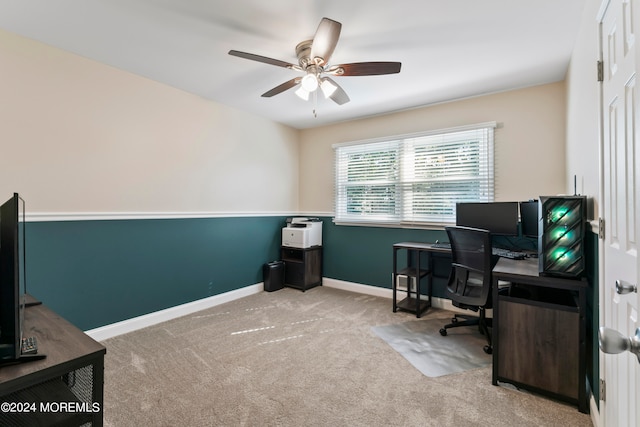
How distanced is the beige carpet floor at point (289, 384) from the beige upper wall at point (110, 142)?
1.37m

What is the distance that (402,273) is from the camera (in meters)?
3.49

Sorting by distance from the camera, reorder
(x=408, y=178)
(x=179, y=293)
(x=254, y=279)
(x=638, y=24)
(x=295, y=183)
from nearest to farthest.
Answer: (x=638, y=24) < (x=179, y=293) < (x=408, y=178) < (x=254, y=279) < (x=295, y=183)

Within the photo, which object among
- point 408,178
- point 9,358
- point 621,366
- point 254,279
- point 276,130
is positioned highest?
point 276,130

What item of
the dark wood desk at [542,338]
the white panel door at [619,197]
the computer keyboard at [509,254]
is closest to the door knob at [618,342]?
the white panel door at [619,197]

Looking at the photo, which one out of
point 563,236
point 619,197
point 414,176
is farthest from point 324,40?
point 414,176

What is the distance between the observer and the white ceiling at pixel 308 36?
1.97 metres

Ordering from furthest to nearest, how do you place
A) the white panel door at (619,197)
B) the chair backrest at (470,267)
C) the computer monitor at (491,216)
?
the computer monitor at (491,216) → the chair backrest at (470,267) → the white panel door at (619,197)

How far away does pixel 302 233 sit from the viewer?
436 cm

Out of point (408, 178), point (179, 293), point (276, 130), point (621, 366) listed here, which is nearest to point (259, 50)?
point (276, 130)

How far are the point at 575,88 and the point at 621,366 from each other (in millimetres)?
2112

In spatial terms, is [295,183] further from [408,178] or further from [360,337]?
[360,337]

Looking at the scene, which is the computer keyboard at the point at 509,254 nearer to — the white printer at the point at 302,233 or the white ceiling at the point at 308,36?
the white ceiling at the point at 308,36

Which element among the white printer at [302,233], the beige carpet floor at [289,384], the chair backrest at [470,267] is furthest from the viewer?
the white printer at [302,233]

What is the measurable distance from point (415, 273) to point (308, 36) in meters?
2.65
